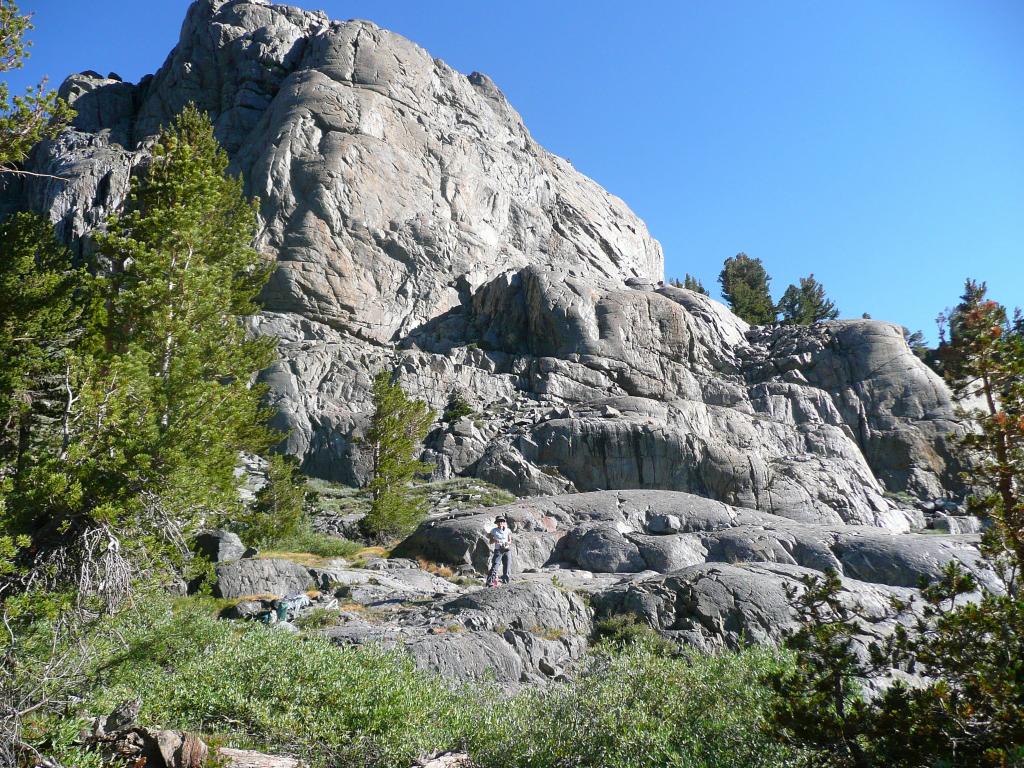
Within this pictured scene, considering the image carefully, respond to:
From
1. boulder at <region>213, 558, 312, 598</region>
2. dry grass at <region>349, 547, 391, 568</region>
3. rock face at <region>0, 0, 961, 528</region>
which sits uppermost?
rock face at <region>0, 0, 961, 528</region>

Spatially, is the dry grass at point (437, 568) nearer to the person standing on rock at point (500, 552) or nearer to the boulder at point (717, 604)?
the person standing on rock at point (500, 552)

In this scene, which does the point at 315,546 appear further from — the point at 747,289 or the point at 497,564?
the point at 747,289

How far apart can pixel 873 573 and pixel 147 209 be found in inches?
1031

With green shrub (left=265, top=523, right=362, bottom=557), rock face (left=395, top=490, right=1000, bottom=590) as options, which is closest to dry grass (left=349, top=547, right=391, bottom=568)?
green shrub (left=265, top=523, right=362, bottom=557)

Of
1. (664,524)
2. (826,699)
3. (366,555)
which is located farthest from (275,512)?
(826,699)

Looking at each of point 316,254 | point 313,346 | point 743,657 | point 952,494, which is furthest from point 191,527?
point 952,494

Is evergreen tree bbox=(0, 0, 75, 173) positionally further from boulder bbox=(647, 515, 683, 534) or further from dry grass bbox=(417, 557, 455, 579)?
boulder bbox=(647, 515, 683, 534)

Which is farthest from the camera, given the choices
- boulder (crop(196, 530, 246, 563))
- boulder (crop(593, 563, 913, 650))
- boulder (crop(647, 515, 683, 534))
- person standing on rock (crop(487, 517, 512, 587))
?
boulder (crop(647, 515, 683, 534))

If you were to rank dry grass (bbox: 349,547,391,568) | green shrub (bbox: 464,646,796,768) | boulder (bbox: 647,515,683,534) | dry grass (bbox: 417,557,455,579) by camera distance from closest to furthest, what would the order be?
green shrub (bbox: 464,646,796,768) → dry grass (bbox: 349,547,391,568) → dry grass (bbox: 417,557,455,579) → boulder (bbox: 647,515,683,534)

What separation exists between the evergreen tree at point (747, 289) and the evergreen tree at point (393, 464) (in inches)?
1709

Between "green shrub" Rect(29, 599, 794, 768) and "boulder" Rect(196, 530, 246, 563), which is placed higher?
"boulder" Rect(196, 530, 246, 563)

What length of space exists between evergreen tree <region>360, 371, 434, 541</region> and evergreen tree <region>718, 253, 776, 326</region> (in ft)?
142

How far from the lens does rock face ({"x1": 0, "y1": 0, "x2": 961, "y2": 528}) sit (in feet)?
135

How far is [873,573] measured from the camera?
22.6 meters
